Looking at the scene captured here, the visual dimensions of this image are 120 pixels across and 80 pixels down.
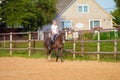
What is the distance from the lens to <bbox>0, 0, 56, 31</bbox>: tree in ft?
123

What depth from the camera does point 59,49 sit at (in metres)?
21.2

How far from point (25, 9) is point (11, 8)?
5.26ft

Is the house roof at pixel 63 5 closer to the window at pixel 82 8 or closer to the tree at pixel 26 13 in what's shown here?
the window at pixel 82 8

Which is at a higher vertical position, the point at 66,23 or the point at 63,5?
the point at 63,5

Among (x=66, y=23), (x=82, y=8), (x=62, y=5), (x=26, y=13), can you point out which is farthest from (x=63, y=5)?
(x=26, y=13)

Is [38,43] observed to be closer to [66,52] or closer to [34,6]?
[66,52]

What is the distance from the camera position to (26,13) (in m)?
38.6

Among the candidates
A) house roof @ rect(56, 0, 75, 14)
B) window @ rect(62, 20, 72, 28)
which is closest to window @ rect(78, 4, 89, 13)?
house roof @ rect(56, 0, 75, 14)

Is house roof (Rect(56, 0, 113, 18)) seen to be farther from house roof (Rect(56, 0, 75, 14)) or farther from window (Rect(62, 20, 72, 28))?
window (Rect(62, 20, 72, 28))

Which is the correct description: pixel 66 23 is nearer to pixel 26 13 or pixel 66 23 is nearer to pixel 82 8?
pixel 82 8

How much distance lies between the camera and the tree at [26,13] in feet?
123

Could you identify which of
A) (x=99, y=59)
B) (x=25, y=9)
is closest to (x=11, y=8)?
(x=25, y=9)

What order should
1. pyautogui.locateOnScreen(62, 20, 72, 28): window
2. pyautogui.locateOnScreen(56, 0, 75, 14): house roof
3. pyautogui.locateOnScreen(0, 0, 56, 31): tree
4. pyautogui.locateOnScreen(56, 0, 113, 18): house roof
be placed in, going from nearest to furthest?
pyautogui.locateOnScreen(0, 0, 56, 31): tree, pyautogui.locateOnScreen(62, 20, 72, 28): window, pyautogui.locateOnScreen(56, 0, 113, 18): house roof, pyautogui.locateOnScreen(56, 0, 75, 14): house roof

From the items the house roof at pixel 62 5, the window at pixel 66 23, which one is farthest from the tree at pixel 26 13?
the house roof at pixel 62 5
